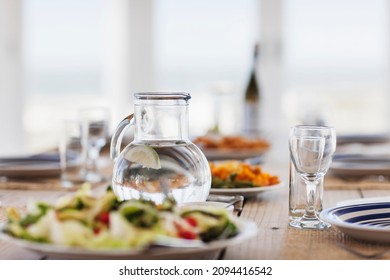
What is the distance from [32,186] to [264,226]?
690 millimetres

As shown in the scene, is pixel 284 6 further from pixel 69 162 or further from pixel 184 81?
pixel 69 162

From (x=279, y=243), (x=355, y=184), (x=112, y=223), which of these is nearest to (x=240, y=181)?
(x=355, y=184)

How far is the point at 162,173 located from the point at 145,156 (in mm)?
40

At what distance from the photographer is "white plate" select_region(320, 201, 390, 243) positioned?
1014mm

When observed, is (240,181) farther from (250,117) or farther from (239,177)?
(250,117)

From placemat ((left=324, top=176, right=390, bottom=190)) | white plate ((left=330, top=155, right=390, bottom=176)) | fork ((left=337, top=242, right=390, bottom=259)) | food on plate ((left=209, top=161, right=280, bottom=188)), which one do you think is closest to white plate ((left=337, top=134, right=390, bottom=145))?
white plate ((left=330, top=155, right=390, bottom=176))

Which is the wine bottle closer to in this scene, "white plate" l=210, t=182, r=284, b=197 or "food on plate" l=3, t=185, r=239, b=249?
"white plate" l=210, t=182, r=284, b=197

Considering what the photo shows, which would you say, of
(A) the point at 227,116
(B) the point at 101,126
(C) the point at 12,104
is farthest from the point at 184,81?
(B) the point at 101,126

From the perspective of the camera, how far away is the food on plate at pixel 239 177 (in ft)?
4.92

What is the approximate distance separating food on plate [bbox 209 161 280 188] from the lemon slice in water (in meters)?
0.35

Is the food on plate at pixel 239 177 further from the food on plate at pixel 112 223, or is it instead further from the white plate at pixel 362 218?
the food on plate at pixel 112 223

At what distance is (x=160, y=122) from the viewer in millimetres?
1192

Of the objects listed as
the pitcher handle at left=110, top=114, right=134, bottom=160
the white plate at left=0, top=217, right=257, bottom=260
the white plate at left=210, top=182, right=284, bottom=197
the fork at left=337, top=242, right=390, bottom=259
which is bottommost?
the white plate at left=210, top=182, right=284, bottom=197

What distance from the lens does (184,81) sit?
5.48 m
